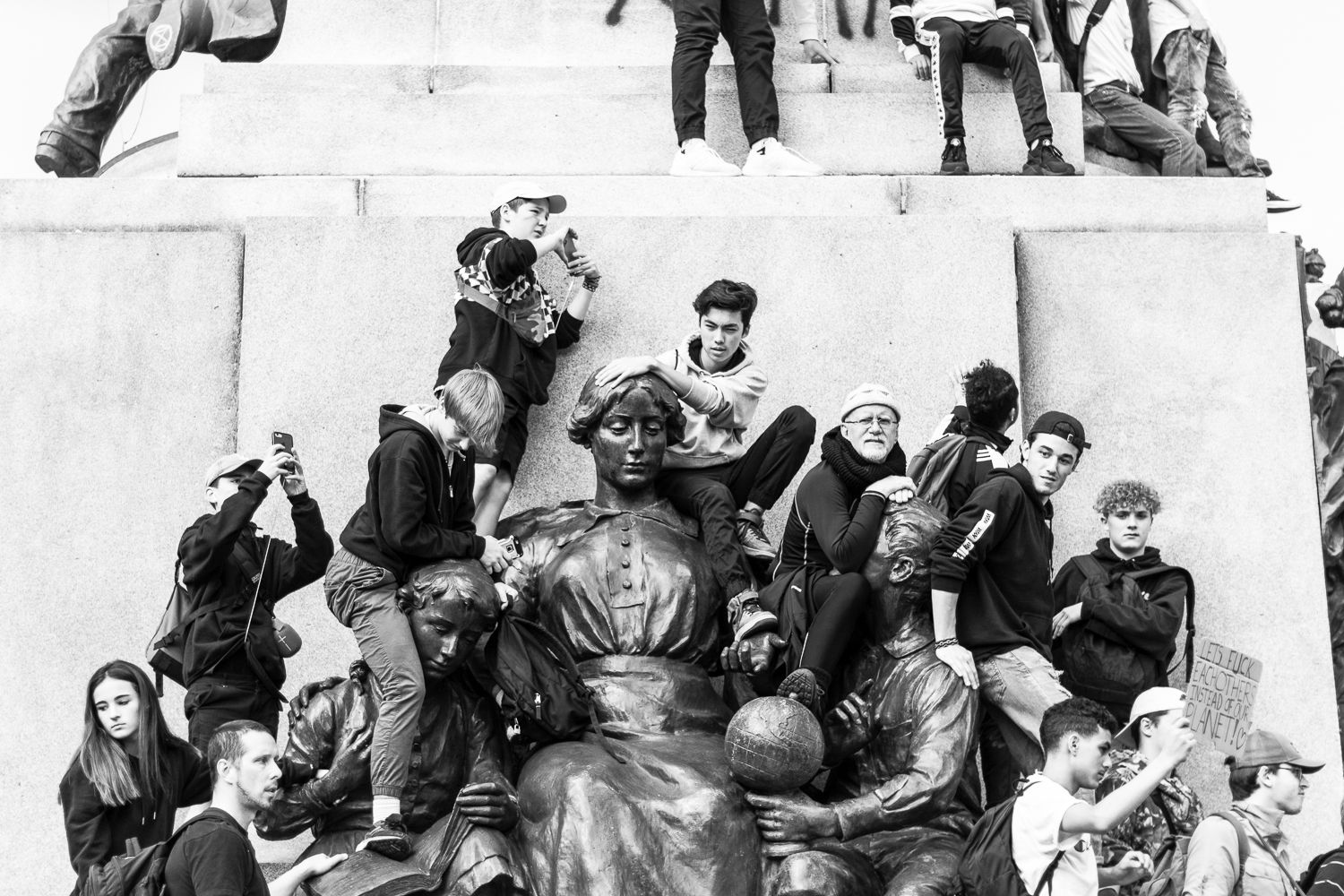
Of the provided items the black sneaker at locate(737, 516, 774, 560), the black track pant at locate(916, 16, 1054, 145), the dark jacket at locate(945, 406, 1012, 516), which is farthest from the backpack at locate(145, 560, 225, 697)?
the black track pant at locate(916, 16, 1054, 145)

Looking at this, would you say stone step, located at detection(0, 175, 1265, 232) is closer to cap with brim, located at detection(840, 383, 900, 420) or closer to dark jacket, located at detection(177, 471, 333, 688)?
cap with brim, located at detection(840, 383, 900, 420)

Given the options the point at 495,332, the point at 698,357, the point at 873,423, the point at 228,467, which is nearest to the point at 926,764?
the point at 873,423

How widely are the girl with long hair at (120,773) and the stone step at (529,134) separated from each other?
15.0 feet

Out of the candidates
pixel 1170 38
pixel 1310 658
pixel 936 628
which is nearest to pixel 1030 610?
pixel 936 628

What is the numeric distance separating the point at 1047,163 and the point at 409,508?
16.4ft

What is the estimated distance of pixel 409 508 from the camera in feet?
36.0

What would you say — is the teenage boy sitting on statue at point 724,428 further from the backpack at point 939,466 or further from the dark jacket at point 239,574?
the dark jacket at point 239,574

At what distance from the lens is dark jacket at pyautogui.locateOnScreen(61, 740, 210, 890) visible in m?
10.4

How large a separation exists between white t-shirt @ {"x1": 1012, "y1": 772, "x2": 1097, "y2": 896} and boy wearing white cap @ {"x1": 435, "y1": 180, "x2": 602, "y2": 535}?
12.6ft

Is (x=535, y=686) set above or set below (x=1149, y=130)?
below

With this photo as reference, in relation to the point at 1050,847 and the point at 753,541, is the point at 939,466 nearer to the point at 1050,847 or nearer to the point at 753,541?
the point at 753,541

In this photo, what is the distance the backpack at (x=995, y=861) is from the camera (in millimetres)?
9641

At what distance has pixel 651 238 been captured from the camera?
13.8 m

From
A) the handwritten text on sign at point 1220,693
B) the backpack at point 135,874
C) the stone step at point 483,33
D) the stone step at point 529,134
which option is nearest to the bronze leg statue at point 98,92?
the stone step at point 483,33
